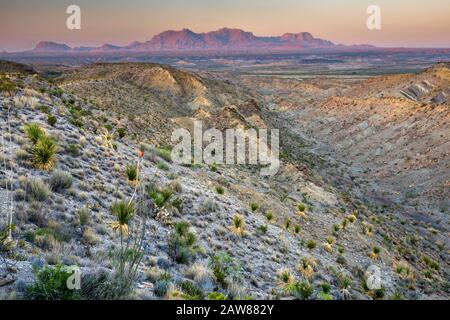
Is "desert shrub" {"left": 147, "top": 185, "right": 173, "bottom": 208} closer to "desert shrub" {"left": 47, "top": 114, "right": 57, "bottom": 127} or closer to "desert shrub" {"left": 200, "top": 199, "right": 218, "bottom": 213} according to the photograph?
"desert shrub" {"left": 200, "top": 199, "right": 218, "bottom": 213}

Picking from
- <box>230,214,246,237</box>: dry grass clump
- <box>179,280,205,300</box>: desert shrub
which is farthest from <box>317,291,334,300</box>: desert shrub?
<box>230,214,246,237</box>: dry grass clump

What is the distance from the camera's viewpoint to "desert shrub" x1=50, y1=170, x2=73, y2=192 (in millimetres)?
9927

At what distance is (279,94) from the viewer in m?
107

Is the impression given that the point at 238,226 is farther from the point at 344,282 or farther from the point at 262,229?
the point at 344,282

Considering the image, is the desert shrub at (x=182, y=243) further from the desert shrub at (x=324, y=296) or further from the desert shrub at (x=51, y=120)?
the desert shrub at (x=51, y=120)

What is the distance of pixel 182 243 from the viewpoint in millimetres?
9531

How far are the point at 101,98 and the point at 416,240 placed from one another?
109 ft

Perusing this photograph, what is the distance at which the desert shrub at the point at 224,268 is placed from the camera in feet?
26.4

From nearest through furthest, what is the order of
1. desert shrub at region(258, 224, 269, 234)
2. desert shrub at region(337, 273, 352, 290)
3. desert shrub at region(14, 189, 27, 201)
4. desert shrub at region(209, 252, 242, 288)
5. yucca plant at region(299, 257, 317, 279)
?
desert shrub at region(209, 252, 242, 288) < desert shrub at region(14, 189, 27, 201) < yucca plant at region(299, 257, 317, 279) < desert shrub at region(337, 273, 352, 290) < desert shrub at region(258, 224, 269, 234)

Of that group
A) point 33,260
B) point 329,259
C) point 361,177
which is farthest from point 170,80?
point 33,260

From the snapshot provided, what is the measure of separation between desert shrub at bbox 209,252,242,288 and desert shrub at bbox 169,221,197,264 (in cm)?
59
